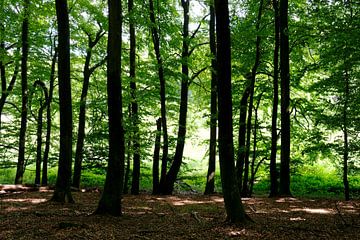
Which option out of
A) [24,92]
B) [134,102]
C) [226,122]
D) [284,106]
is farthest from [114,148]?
[24,92]

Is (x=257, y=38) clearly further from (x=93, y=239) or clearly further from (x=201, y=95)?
(x=93, y=239)

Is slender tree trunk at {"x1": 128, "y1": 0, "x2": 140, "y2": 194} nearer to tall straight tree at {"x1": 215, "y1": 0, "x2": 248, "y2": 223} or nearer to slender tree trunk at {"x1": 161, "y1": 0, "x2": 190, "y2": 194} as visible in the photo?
slender tree trunk at {"x1": 161, "y1": 0, "x2": 190, "y2": 194}

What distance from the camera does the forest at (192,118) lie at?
7.34m

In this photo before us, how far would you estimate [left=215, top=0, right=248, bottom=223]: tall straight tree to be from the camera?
7230 millimetres

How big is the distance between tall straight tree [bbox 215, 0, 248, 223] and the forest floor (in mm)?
463

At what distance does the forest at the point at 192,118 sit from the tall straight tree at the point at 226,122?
0.02 metres

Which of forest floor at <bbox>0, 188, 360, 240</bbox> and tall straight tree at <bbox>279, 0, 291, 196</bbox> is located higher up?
tall straight tree at <bbox>279, 0, 291, 196</bbox>

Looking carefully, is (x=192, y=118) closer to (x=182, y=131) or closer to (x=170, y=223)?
(x=182, y=131)

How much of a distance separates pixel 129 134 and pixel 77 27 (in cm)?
783

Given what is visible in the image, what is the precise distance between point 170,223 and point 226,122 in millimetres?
2943

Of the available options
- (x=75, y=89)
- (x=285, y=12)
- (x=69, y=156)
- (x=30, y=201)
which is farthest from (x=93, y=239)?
(x=75, y=89)

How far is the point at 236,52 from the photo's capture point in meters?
15.9

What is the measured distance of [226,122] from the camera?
23.9ft

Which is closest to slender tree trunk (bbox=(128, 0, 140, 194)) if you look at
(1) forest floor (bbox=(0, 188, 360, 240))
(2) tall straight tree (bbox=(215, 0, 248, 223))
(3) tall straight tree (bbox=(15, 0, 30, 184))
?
(1) forest floor (bbox=(0, 188, 360, 240))
